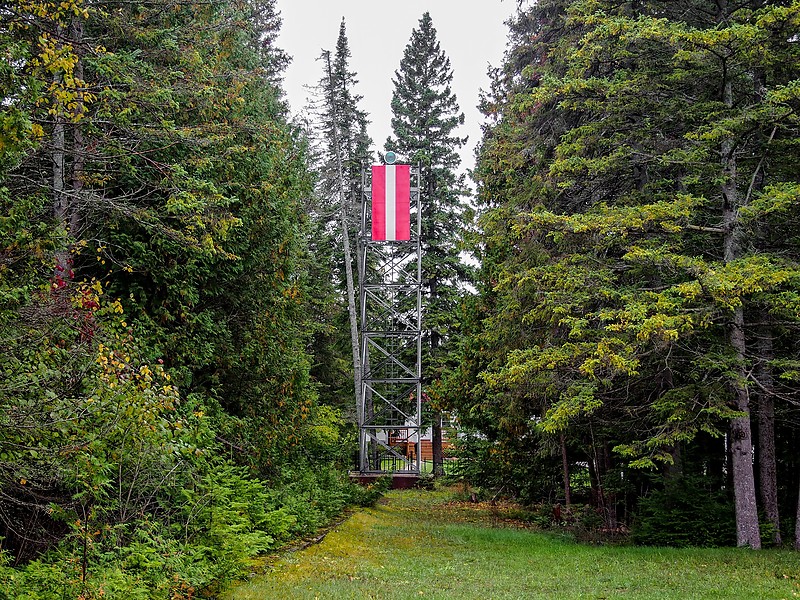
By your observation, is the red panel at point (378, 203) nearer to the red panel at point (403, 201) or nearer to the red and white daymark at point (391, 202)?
the red and white daymark at point (391, 202)

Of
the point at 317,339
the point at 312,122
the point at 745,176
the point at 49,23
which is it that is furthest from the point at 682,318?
the point at 312,122

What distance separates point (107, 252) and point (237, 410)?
4.54 metres

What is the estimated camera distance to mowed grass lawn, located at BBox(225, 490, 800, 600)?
7.96 meters

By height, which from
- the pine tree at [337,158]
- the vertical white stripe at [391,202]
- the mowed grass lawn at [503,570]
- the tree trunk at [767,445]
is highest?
the pine tree at [337,158]

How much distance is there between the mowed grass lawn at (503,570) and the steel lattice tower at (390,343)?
323 inches

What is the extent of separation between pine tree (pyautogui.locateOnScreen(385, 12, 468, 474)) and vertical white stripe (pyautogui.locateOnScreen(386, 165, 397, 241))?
25.1 feet

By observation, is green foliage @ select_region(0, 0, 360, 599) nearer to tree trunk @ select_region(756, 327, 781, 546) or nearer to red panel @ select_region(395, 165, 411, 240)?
red panel @ select_region(395, 165, 411, 240)

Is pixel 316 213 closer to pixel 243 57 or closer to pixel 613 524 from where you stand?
pixel 243 57

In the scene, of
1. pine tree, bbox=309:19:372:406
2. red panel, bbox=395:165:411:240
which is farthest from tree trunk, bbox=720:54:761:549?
pine tree, bbox=309:19:372:406

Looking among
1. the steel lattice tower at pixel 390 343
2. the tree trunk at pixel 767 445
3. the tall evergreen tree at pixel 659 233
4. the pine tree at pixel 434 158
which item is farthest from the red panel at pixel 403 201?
the tree trunk at pixel 767 445

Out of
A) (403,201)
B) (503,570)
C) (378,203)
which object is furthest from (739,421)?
(378,203)

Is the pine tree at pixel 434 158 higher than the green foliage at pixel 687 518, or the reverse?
the pine tree at pixel 434 158

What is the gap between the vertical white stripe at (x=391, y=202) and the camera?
20.0 m

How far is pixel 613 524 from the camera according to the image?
1455cm
